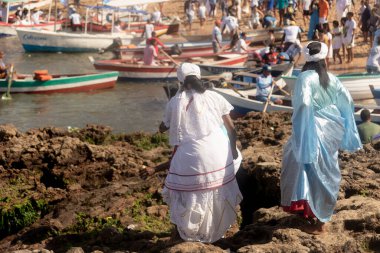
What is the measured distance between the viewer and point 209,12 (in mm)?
35781

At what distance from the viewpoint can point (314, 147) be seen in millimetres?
6059

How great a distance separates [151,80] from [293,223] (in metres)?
18.1

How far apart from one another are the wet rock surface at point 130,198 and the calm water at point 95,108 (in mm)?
6793

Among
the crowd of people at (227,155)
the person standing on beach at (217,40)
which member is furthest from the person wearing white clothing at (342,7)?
the crowd of people at (227,155)

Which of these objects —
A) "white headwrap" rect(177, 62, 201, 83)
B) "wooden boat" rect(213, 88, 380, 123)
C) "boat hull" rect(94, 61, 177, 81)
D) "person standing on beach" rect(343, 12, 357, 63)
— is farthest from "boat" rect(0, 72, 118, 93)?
"white headwrap" rect(177, 62, 201, 83)

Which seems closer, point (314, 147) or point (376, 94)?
point (314, 147)

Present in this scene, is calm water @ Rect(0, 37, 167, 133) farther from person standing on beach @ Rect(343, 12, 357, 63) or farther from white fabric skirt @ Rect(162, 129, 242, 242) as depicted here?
white fabric skirt @ Rect(162, 129, 242, 242)

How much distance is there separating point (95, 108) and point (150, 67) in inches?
139

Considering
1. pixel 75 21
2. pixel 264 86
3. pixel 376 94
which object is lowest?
pixel 75 21

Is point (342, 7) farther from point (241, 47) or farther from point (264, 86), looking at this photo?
point (264, 86)

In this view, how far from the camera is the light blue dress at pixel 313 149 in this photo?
6.07 m

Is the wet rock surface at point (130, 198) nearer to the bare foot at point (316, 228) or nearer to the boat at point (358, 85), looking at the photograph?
the bare foot at point (316, 228)

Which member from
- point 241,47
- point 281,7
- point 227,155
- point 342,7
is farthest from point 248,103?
point 281,7

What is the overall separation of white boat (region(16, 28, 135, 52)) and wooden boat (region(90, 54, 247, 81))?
614 centimetres
